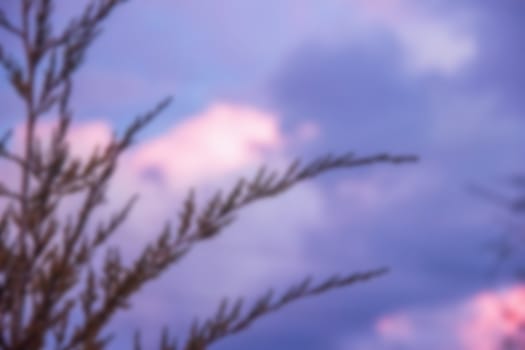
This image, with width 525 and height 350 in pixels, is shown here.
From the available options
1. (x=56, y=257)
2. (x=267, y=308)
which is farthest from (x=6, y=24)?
(x=267, y=308)

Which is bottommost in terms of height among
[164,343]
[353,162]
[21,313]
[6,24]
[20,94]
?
[164,343]

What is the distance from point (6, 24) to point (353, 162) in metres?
2.19

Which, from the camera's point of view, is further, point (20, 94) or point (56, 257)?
point (20, 94)

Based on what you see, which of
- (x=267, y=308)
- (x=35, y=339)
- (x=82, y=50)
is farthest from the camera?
(x=82, y=50)

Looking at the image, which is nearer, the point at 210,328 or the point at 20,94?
the point at 210,328

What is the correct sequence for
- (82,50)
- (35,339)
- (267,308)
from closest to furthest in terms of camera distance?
(35,339), (267,308), (82,50)

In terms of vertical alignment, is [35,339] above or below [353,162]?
below

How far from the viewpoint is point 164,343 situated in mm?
4719

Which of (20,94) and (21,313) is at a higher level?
(20,94)

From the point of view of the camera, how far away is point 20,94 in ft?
17.2

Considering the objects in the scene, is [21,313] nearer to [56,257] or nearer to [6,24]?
[56,257]

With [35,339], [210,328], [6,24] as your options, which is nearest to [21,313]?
[35,339]

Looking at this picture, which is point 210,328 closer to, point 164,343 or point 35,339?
point 164,343

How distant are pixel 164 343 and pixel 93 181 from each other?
0.97 meters
